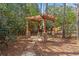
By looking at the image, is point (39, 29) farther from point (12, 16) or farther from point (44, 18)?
point (12, 16)

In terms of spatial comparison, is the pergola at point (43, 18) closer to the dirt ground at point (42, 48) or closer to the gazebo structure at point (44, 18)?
the gazebo structure at point (44, 18)

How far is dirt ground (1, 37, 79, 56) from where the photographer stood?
4.00 feet

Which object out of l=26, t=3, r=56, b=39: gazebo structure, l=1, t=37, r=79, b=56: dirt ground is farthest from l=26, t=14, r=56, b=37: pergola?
l=1, t=37, r=79, b=56: dirt ground

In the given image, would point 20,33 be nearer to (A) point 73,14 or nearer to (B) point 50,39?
(B) point 50,39

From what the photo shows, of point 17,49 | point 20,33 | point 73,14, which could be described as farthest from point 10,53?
point 73,14

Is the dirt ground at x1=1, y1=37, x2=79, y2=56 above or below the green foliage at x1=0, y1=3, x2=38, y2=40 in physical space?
below

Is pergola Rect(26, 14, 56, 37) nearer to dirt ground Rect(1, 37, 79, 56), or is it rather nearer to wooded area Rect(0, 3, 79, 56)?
wooded area Rect(0, 3, 79, 56)

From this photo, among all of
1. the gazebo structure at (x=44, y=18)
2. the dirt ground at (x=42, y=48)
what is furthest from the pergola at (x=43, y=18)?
the dirt ground at (x=42, y=48)

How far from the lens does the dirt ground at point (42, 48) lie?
1221 millimetres

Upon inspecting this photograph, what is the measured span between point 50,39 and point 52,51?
0.32ft

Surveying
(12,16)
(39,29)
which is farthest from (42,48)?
(12,16)

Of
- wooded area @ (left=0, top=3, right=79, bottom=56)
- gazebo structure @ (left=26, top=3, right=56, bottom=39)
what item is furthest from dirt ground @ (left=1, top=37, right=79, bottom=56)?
gazebo structure @ (left=26, top=3, right=56, bottom=39)

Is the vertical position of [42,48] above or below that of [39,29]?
below

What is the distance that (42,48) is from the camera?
123 centimetres
